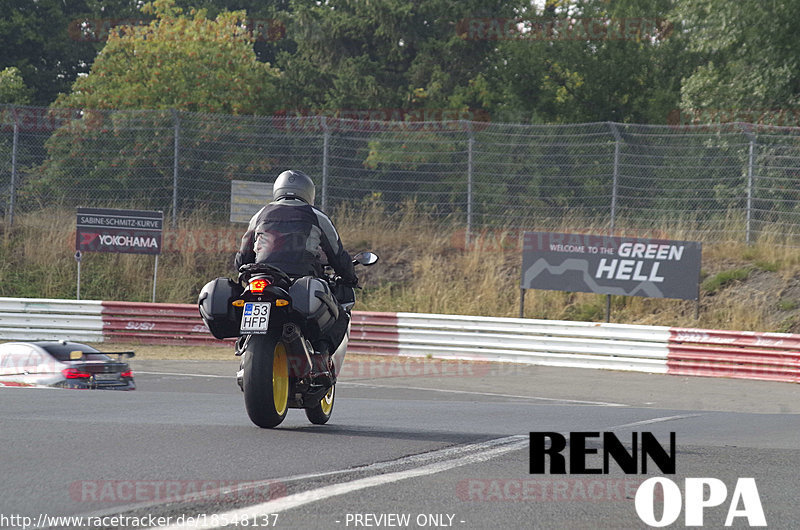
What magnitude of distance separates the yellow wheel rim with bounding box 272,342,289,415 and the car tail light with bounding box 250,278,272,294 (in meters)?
0.45

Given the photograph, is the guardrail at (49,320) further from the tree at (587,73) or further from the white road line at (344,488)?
the white road line at (344,488)

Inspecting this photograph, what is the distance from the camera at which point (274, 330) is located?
23.9 ft

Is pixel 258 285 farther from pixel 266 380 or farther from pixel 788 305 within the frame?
pixel 788 305

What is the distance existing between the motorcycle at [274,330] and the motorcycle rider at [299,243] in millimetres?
106

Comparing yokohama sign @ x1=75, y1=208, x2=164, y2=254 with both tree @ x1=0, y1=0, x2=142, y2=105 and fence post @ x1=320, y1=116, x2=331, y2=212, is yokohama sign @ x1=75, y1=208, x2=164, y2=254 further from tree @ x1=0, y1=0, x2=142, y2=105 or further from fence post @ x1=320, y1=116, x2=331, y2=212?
tree @ x1=0, y1=0, x2=142, y2=105

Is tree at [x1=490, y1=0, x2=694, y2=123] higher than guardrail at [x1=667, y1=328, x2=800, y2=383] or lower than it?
higher

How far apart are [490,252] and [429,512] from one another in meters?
A: 20.0

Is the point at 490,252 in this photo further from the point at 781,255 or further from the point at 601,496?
the point at 601,496

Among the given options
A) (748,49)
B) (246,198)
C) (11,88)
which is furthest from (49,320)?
(748,49)

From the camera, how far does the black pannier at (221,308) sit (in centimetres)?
738

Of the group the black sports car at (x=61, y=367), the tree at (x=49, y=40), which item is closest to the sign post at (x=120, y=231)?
the black sports car at (x=61, y=367)

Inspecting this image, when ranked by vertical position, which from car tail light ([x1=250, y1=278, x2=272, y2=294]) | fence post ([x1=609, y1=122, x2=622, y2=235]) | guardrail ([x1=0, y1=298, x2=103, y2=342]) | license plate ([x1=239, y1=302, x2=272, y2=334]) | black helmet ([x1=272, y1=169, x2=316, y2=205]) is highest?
fence post ([x1=609, y1=122, x2=622, y2=235])

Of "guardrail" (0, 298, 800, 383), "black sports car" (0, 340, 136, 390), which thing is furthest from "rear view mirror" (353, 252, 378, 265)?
"guardrail" (0, 298, 800, 383)

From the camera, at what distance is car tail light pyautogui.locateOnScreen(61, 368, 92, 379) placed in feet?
45.5
